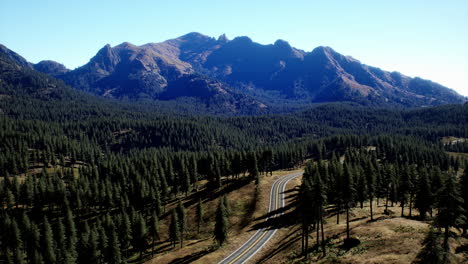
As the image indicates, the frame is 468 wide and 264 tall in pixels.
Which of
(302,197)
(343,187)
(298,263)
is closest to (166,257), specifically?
(298,263)

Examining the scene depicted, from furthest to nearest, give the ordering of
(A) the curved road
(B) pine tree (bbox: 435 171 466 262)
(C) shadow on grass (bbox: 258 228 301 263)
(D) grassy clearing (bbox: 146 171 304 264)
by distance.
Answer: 1. (D) grassy clearing (bbox: 146 171 304 264)
2. (A) the curved road
3. (C) shadow on grass (bbox: 258 228 301 263)
4. (B) pine tree (bbox: 435 171 466 262)

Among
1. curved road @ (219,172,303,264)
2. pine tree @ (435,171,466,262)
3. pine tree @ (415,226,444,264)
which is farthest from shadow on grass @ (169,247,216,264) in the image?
pine tree @ (435,171,466,262)

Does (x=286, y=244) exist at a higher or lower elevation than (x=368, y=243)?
lower

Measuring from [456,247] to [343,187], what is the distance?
21.2 metres

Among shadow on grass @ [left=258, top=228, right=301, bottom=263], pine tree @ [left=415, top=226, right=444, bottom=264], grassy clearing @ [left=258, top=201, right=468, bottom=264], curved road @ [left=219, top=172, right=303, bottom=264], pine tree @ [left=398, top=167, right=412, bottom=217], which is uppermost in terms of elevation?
pine tree @ [left=415, top=226, right=444, bottom=264]

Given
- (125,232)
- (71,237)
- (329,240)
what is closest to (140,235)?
(125,232)

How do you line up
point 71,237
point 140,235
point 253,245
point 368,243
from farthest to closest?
point 71,237
point 140,235
point 253,245
point 368,243

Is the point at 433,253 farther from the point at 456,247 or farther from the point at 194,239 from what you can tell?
the point at 194,239

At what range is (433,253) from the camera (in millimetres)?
32344

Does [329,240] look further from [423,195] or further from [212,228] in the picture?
[212,228]

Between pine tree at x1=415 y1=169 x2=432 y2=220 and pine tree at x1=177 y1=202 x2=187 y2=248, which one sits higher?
A: pine tree at x1=415 y1=169 x2=432 y2=220

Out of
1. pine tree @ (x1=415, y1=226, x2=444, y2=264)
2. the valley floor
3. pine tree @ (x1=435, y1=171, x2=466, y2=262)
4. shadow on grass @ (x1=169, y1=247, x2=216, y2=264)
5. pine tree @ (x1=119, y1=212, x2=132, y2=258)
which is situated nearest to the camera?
pine tree @ (x1=415, y1=226, x2=444, y2=264)

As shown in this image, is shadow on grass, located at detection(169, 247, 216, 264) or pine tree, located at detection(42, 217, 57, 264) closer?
shadow on grass, located at detection(169, 247, 216, 264)

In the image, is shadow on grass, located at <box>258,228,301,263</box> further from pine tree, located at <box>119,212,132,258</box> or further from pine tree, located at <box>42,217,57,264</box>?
pine tree, located at <box>42,217,57,264</box>
